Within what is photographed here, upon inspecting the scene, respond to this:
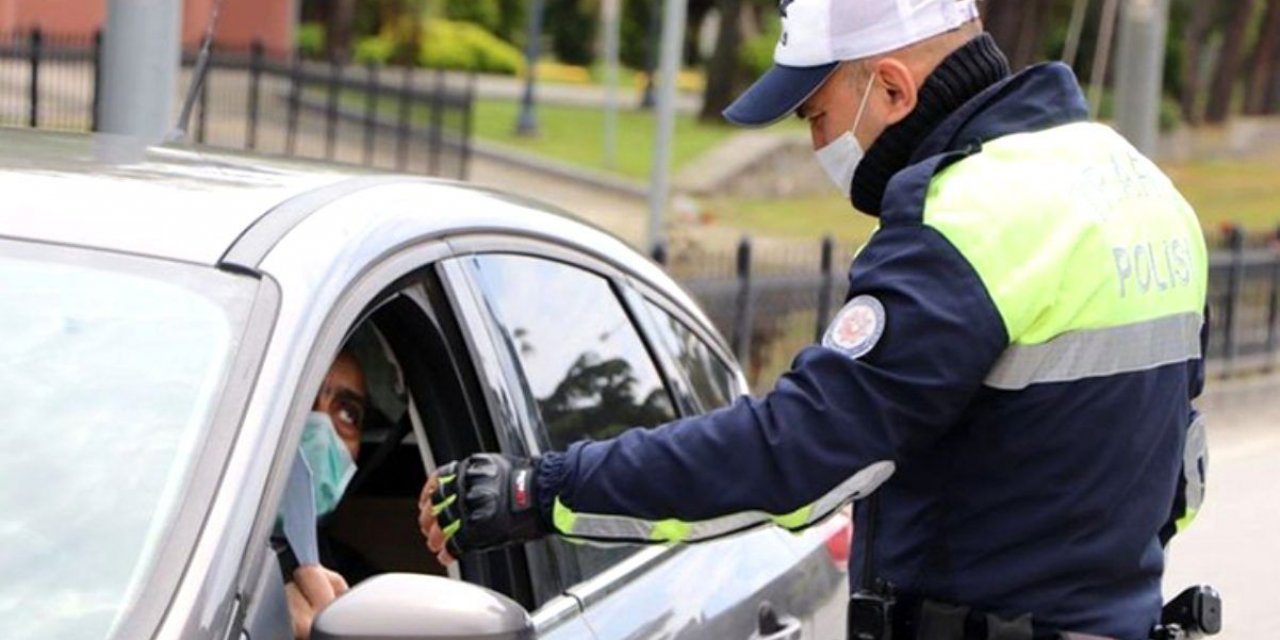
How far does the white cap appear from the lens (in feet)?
10.2

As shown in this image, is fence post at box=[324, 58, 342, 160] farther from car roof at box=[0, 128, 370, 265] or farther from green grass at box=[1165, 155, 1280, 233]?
car roof at box=[0, 128, 370, 265]

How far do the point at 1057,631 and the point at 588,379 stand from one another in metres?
1.12

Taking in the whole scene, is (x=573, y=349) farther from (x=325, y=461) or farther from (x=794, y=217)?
(x=794, y=217)

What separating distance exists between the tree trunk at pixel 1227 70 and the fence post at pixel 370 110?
30458 mm

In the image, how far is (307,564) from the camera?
340cm

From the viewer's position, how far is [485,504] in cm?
297

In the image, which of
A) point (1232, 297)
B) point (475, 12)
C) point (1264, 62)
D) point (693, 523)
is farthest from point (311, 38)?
point (693, 523)

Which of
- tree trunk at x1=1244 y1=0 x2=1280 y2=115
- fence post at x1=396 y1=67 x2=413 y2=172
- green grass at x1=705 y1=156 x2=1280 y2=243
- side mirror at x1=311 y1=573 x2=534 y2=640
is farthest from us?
tree trunk at x1=1244 y1=0 x2=1280 y2=115

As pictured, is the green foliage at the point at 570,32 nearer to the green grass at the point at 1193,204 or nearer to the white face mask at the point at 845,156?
the green grass at the point at 1193,204

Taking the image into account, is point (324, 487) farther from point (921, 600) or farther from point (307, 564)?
point (921, 600)

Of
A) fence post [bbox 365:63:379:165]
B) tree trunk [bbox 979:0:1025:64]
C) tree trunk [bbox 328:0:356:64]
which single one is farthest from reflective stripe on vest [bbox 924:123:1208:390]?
tree trunk [bbox 328:0:356:64]

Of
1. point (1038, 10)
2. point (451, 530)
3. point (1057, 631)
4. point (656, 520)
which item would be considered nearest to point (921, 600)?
point (1057, 631)

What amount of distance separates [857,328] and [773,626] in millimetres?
1262

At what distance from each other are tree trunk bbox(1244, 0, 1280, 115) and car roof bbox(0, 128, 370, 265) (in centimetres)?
5142
